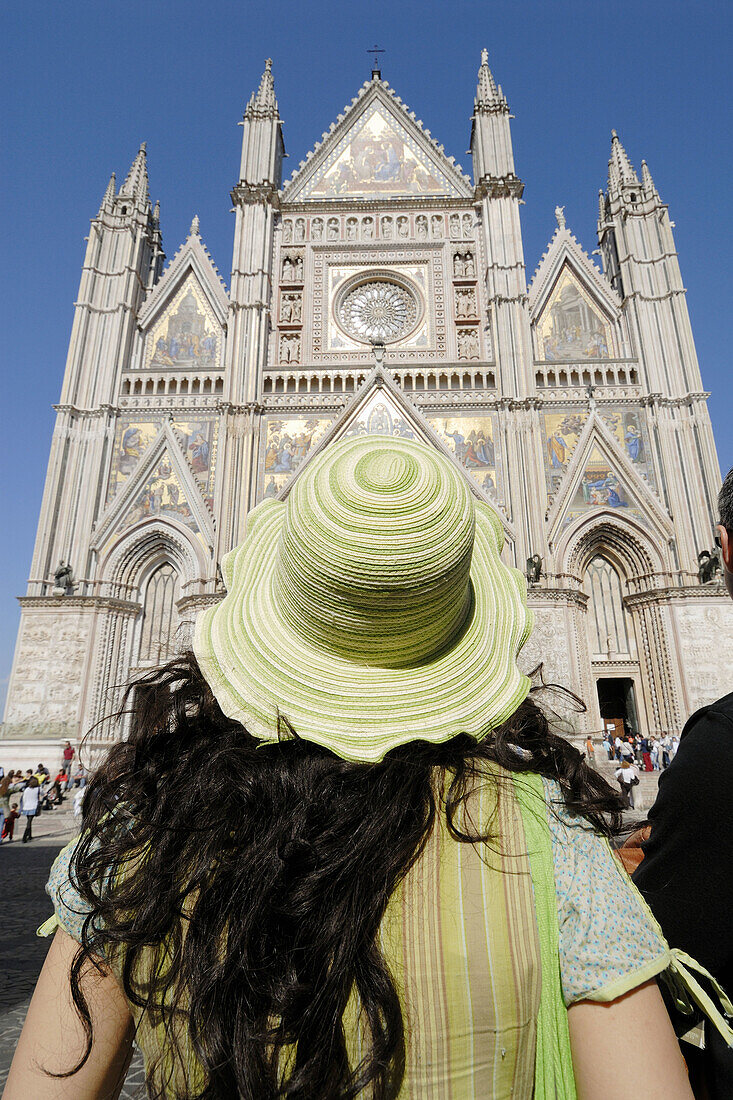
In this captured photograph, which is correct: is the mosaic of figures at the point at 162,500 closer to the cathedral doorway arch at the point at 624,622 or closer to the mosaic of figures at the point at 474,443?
the mosaic of figures at the point at 474,443

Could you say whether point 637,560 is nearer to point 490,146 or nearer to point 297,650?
point 490,146

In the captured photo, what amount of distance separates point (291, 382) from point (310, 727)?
1896cm

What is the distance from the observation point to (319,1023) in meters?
0.80

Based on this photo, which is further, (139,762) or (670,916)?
(670,916)

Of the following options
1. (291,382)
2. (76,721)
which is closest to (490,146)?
(291,382)

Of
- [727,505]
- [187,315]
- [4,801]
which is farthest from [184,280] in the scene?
[727,505]

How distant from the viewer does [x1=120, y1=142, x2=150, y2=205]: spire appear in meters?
21.0

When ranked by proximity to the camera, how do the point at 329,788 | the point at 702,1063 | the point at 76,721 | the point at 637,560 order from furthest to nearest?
the point at 637,560 → the point at 76,721 → the point at 702,1063 → the point at 329,788

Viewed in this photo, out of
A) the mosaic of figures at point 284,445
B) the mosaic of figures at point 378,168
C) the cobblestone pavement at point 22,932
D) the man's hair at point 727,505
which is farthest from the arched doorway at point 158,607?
the man's hair at point 727,505

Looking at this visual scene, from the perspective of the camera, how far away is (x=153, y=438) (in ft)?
60.2

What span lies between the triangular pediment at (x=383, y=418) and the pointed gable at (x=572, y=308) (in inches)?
180

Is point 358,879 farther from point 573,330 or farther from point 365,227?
point 365,227

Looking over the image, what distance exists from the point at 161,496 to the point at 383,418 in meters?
6.64

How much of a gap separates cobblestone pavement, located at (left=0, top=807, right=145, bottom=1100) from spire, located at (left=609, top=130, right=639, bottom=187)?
76.9ft
